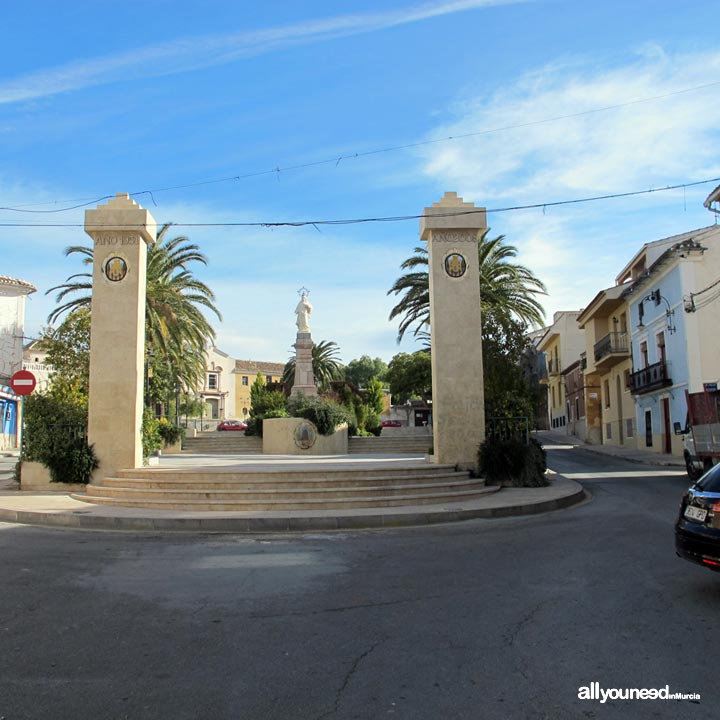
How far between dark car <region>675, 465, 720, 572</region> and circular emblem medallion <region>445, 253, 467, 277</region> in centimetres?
1048

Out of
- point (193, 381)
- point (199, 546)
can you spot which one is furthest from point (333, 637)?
point (193, 381)

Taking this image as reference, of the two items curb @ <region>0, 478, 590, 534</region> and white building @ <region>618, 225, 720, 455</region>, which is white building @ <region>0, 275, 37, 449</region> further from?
white building @ <region>618, 225, 720, 455</region>

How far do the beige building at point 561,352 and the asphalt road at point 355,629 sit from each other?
49816 millimetres

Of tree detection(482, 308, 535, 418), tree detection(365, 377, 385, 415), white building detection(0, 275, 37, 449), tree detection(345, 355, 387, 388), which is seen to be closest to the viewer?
tree detection(482, 308, 535, 418)

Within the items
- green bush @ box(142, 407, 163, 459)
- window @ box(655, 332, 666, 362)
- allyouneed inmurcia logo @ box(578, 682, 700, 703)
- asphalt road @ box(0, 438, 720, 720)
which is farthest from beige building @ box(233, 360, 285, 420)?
allyouneed inmurcia logo @ box(578, 682, 700, 703)

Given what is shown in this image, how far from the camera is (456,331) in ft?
53.8

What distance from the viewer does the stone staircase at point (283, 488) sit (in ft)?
41.9

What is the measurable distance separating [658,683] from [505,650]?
40.5 inches

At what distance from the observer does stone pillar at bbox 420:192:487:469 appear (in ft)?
53.1

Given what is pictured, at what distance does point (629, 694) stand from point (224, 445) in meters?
28.0

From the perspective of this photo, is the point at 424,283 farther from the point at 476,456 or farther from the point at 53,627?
the point at 53,627

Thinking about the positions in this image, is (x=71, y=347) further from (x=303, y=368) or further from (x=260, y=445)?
(x=303, y=368)

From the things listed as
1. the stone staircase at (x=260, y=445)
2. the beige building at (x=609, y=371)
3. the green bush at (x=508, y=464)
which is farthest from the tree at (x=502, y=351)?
the beige building at (x=609, y=371)

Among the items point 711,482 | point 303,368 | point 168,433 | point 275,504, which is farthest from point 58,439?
point 303,368
